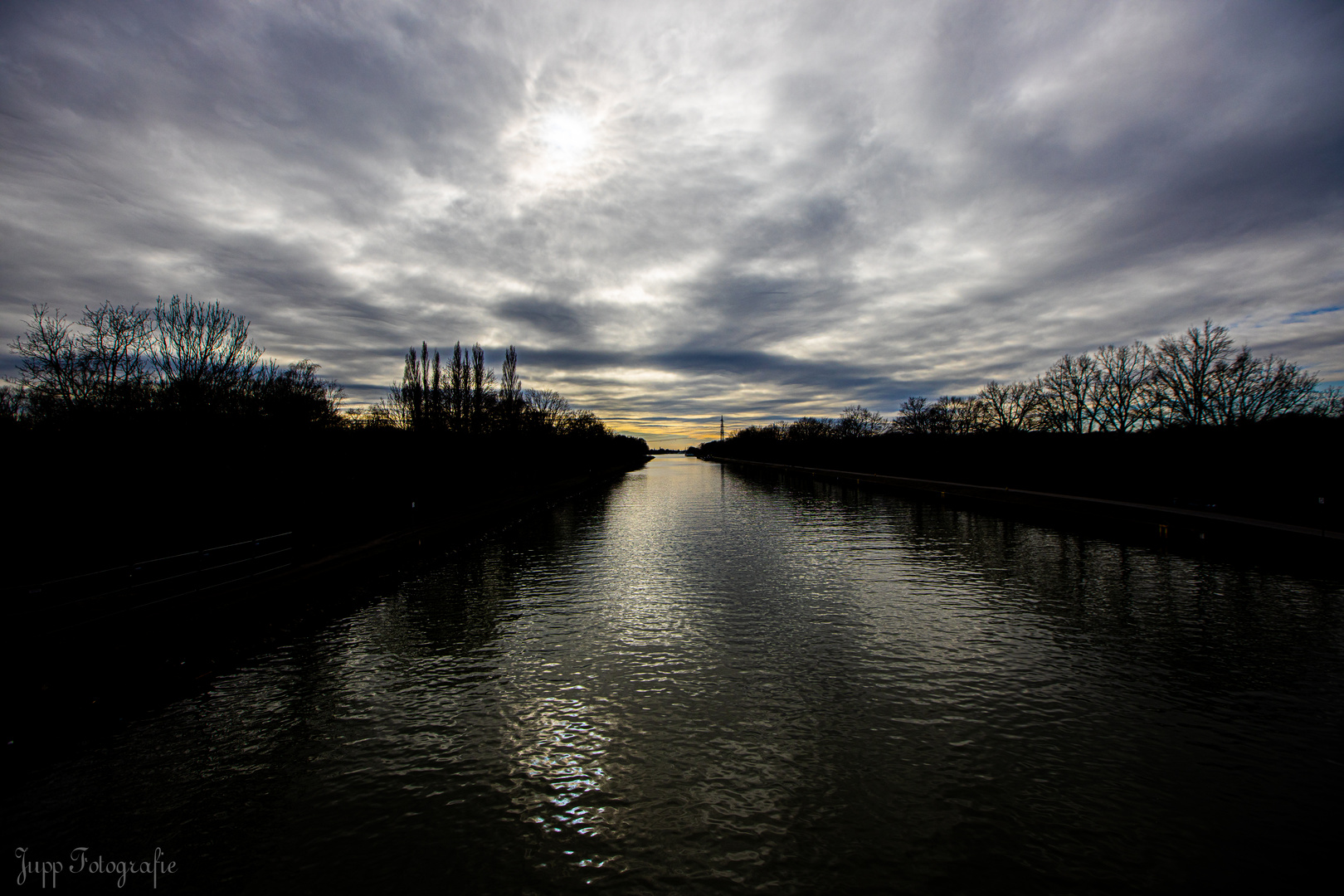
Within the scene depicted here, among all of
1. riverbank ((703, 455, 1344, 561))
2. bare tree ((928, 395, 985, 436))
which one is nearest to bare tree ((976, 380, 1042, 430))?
bare tree ((928, 395, 985, 436))

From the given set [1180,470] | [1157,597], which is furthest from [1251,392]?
[1157,597]

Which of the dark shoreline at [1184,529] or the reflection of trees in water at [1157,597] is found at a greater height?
the dark shoreline at [1184,529]

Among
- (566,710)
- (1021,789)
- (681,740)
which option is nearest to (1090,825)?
(1021,789)

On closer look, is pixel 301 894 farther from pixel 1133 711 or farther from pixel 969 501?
pixel 969 501

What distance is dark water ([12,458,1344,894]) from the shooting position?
4773 mm

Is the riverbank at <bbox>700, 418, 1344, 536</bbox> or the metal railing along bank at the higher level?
the riverbank at <bbox>700, 418, 1344, 536</bbox>

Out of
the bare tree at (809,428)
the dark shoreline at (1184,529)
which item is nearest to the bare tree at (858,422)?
the bare tree at (809,428)

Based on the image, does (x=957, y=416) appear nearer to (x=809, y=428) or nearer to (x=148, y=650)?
(x=809, y=428)

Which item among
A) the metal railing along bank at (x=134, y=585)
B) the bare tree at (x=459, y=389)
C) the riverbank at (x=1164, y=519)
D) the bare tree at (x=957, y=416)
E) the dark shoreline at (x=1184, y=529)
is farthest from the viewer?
the bare tree at (x=957, y=416)

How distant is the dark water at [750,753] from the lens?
4.77 metres

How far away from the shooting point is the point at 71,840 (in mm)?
5098

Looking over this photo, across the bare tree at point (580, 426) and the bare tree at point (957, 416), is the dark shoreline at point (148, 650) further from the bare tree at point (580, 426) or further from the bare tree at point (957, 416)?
the bare tree at point (957, 416)

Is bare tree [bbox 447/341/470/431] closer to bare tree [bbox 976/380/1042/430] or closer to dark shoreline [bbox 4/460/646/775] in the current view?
dark shoreline [bbox 4/460/646/775]

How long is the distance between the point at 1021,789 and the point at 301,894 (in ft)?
22.7
